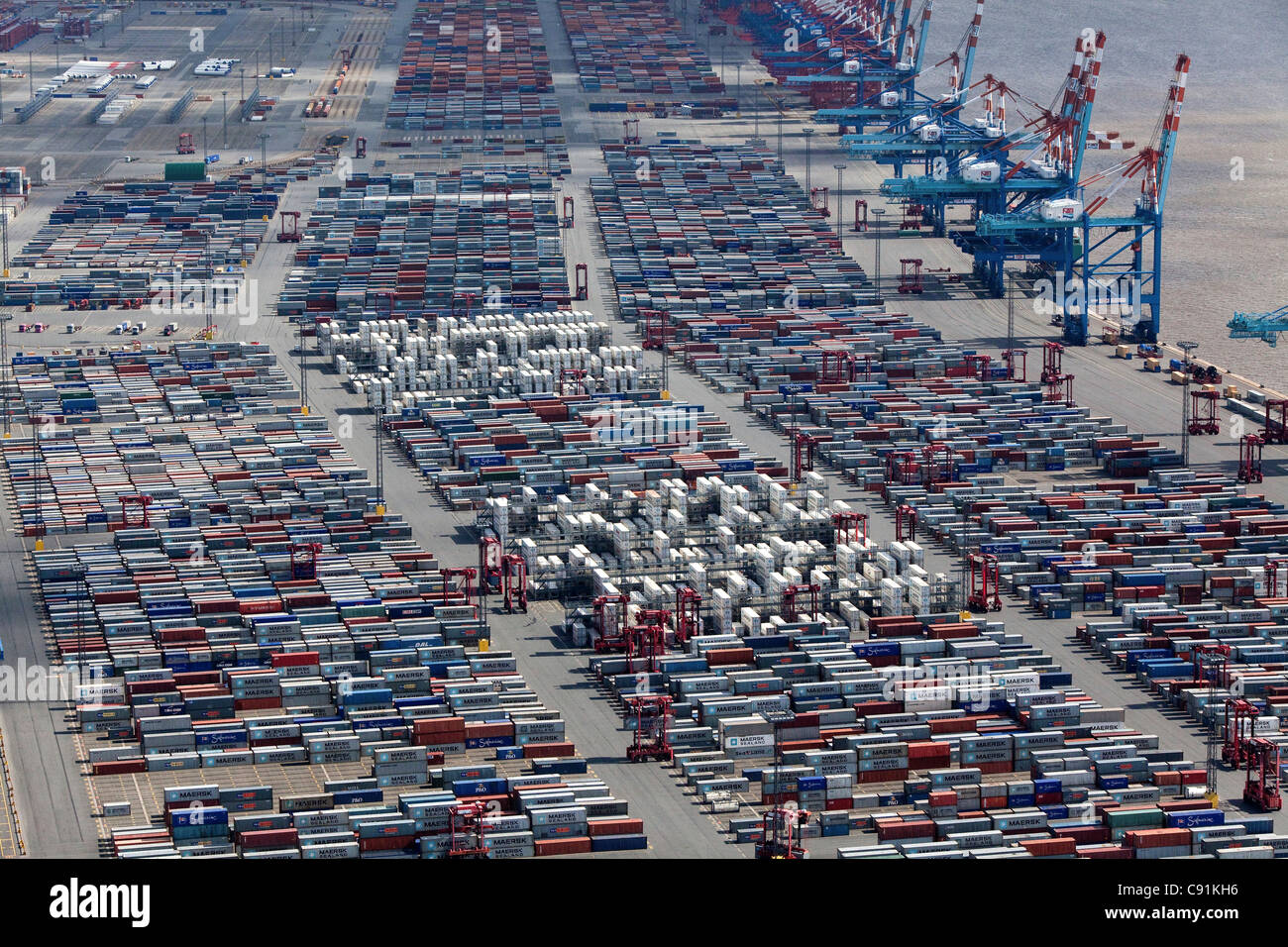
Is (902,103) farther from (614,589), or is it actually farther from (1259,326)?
(614,589)

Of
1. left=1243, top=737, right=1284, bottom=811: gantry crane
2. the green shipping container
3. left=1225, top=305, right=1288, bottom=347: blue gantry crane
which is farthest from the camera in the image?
the green shipping container

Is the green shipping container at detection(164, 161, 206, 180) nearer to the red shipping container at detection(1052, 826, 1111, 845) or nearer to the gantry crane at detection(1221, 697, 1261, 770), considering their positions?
the gantry crane at detection(1221, 697, 1261, 770)

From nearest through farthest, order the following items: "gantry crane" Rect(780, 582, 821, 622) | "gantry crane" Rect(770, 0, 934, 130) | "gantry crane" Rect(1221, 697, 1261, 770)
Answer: "gantry crane" Rect(1221, 697, 1261, 770) → "gantry crane" Rect(780, 582, 821, 622) → "gantry crane" Rect(770, 0, 934, 130)

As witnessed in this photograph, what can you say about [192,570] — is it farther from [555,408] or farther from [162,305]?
[162,305]

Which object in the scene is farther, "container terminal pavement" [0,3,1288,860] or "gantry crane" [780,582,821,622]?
"gantry crane" [780,582,821,622]

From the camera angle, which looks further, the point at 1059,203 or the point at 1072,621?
the point at 1059,203

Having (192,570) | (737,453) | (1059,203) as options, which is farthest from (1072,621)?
(1059,203)

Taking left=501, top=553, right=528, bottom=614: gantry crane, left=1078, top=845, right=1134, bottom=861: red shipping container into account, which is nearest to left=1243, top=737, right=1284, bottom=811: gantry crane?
left=1078, top=845, right=1134, bottom=861: red shipping container
